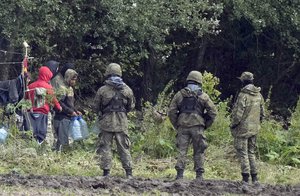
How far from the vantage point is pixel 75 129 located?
1506 centimetres

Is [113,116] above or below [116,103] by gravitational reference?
below

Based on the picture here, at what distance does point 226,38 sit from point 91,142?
326 inches

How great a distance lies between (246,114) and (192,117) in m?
0.98

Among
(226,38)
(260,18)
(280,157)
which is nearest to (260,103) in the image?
(280,157)

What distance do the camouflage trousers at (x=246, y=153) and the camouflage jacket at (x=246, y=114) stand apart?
0.14 meters

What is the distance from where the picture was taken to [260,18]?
19500mm

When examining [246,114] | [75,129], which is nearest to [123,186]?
[246,114]

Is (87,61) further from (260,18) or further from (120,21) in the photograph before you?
(260,18)

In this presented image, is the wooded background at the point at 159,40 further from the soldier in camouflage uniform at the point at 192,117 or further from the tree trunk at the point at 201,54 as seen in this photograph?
the soldier in camouflage uniform at the point at 192,117

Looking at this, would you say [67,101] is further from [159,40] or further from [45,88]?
[159,40]

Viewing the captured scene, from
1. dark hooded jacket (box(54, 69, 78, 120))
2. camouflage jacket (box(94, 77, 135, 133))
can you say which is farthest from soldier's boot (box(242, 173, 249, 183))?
dark hooded jacket (box(54, 69, 78, 120))

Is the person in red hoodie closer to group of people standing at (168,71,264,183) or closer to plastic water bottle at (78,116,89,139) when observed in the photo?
plastic water bottle at (78,116,89,139)

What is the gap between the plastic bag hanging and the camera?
49.4 feet

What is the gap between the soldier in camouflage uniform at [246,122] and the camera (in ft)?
43.3
